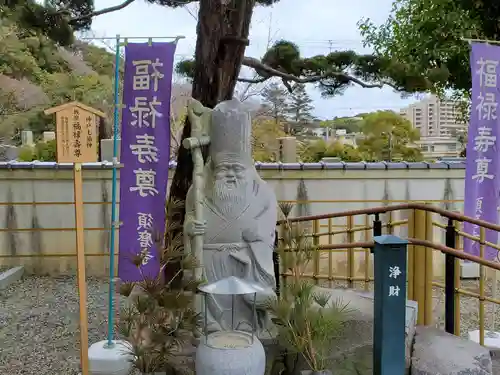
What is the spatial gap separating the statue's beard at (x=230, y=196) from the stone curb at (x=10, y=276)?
5134 mm

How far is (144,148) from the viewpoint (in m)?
4.64

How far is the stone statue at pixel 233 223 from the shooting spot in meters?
3.50

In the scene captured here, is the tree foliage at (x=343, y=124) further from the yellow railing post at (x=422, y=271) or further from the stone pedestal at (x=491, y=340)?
the yellow railing post at (x=422, y=271)

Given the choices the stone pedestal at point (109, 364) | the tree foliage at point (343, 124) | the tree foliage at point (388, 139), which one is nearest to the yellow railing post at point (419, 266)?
the stone pedestal at point (109, 364)

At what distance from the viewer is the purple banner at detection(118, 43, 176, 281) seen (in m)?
4.59

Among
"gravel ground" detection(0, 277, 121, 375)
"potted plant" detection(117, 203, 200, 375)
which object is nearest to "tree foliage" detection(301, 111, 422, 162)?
"gravel ground" detection(0, 277, 121, 375)

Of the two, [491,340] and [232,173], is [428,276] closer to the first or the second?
[491,340]

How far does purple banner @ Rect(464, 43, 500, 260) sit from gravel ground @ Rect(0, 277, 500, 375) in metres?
1.56

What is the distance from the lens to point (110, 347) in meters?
4.61

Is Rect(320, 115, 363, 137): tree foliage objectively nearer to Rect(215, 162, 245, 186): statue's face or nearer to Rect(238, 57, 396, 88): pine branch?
Rect(238, 57, 396, 88): pine branch

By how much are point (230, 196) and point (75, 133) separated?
1.39 meters

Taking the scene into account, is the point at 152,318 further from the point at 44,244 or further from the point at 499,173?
the point at 44,244

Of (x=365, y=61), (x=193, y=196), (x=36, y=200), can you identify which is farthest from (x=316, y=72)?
(x=36, y=200)

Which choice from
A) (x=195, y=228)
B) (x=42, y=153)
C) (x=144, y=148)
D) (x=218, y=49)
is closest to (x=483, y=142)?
(x=218, y=49)
